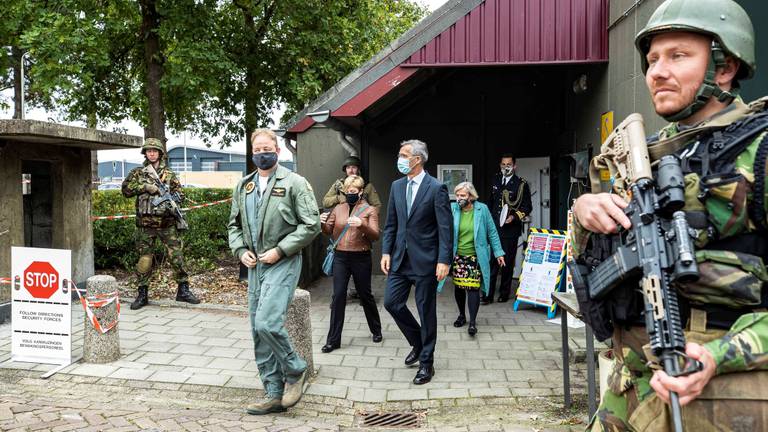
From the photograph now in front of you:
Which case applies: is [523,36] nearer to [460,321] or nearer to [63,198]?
[460,321]

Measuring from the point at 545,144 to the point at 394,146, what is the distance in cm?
282

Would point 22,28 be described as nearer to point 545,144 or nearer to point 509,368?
point 545,144

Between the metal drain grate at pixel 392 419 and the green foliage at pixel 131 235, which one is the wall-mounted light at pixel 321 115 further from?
the metal drain grate at pixel 392 419

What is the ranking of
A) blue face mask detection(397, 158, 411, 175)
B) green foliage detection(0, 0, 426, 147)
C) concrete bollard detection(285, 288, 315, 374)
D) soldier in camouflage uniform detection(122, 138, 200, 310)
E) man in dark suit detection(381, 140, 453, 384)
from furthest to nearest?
green foliage detection(0, 0, 426, 147) → soldier in camouflage uniform detection(122, 138, 200, 310) → blue face mask detection(397, 158, 411, 175) → man in dark suit detection(381, 140, 453, 384) → concrete bollard detection(285, 288, 315, 374)

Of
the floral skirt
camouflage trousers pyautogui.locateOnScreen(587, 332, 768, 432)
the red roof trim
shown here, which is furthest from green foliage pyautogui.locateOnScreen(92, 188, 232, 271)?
camouflage trousers pyautogui.locateOnScreen(587, 332, 768, 432)

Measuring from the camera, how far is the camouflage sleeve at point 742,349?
5.32 ft

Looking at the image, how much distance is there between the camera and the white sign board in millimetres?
5742

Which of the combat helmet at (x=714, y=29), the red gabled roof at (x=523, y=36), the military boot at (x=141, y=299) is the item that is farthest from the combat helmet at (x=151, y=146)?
the combat helmet at (x=714, y=29)

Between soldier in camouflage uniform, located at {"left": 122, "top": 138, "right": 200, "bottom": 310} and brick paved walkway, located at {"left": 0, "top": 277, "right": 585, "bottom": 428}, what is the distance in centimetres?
55

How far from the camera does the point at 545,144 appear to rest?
11344 millimetres

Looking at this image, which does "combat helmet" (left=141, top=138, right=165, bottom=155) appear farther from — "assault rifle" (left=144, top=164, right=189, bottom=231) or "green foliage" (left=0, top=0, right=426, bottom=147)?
"green foliage" (left=0, top=0, right=426, bottom=147)

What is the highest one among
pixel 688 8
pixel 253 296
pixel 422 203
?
pixel 688 8

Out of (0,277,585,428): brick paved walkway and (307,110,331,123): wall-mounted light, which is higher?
(307,110,331,123): wall-mounted light

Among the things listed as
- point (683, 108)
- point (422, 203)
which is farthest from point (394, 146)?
point (683, 108)
